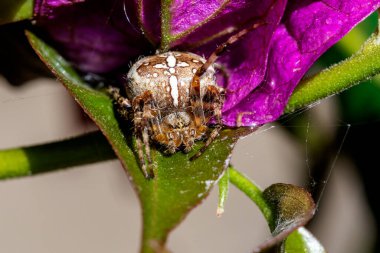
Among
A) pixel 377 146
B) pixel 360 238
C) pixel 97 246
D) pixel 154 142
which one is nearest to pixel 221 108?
pixel 154 142

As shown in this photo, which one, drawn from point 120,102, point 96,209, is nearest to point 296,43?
point 120,102

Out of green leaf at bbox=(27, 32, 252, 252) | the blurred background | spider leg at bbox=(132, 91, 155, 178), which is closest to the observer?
green leaf at bbox=(27, 32, 252, 252)

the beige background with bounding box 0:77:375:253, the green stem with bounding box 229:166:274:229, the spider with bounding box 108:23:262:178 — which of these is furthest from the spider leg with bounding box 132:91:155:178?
the beige background with bounding box 0:77:375:253

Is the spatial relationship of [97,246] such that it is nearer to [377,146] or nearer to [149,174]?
[377,146]

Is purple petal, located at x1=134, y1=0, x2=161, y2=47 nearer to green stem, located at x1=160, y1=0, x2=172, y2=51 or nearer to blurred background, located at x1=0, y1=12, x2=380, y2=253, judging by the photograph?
green stem, located at x1=160, y1=0, x2=172, y2=51

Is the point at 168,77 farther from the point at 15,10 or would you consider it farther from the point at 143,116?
the point at 15,10

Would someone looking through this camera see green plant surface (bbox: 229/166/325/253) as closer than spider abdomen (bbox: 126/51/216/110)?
Yes
